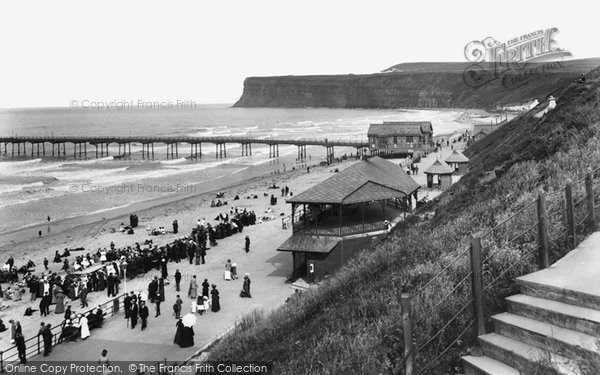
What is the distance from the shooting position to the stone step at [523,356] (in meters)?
4.74

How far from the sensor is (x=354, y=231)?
21.8m

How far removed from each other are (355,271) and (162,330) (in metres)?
7.29

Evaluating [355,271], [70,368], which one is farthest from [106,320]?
[355,271]

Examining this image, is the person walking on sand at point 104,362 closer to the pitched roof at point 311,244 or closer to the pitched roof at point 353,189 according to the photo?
the pitched roof at point 311,244

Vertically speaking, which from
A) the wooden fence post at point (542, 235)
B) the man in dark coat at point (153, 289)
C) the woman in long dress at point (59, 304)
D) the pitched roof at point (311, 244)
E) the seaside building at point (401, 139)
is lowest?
the woman in long dress at point (59, 304)

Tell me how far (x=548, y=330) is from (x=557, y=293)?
0.59 metres

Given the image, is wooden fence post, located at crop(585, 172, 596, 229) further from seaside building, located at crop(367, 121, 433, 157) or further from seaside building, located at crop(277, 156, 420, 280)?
seaside building, located at crop(367, 121, 433, 157)

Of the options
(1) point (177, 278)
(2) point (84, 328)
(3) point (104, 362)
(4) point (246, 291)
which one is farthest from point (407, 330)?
(1) point (177, 278)

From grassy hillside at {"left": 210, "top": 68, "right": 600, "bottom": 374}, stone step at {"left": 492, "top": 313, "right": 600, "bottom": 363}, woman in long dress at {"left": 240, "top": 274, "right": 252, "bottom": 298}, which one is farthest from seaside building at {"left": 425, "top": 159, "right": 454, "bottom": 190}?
stone step at {"left": 492, "top": 313, "right": 600, "bottom": 363}

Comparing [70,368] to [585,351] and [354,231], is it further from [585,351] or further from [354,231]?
[585,351]

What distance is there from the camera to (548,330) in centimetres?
519

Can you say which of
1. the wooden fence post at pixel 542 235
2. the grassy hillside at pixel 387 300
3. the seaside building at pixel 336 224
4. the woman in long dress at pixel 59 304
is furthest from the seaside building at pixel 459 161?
the wooden fence post at pixel 542 235

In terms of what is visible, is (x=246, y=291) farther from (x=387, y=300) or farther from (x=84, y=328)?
(x=387, y=300)

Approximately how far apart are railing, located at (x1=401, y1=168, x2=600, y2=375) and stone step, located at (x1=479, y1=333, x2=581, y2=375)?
28cm
